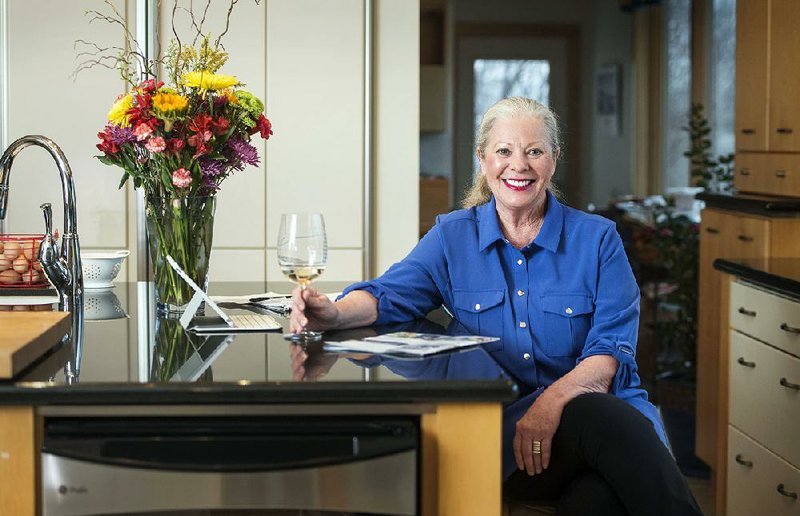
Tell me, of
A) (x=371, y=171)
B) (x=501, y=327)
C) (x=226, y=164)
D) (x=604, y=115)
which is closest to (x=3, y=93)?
(x=371, y=171)

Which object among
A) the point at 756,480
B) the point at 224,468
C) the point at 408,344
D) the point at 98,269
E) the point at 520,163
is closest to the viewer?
the point at 224,468

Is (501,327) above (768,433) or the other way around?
above

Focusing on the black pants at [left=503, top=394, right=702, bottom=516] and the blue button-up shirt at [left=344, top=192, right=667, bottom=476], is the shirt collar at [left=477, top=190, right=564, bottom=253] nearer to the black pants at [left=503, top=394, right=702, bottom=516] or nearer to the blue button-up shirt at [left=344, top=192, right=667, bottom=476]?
the blue button-up shirt at [left=344, top=192, right=667, bottom=476]

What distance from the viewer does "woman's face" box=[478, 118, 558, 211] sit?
258 cm

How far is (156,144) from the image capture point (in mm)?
2395

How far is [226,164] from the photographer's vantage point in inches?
98.8

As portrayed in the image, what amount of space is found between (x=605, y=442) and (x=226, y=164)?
98 cm

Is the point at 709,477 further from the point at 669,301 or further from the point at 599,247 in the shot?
the point at 599,247

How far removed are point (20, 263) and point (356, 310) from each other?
2.38 feet

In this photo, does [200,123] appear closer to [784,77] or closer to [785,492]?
[785,492]

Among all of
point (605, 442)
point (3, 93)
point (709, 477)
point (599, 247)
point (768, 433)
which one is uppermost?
point (3, 93)

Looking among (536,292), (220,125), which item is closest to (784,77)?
(536,292)

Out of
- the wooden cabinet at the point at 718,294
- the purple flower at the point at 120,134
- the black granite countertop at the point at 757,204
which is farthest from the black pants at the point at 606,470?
the black granite countertop at the point at 757,204

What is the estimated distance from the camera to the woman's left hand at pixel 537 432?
2.23 meters
